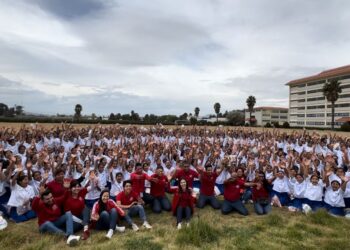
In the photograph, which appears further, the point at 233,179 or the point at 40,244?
the point at 233,179

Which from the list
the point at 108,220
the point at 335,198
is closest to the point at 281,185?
the point at 335,198

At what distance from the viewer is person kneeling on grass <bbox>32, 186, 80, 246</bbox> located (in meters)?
7.14

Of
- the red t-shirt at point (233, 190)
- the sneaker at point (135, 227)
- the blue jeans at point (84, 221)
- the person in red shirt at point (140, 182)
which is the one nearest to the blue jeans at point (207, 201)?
the red t-shirt at point (233, 190)

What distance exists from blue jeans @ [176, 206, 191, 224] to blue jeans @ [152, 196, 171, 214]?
0.97 m

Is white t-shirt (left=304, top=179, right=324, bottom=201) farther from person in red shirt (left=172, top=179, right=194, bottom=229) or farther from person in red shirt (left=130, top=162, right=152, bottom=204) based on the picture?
person in red shirt (left=130, top=162, right=152, bottom=204)

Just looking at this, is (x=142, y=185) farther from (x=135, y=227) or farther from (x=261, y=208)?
(x=261, y=208)

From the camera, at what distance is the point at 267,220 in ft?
27.5

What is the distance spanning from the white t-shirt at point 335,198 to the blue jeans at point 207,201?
128 inches

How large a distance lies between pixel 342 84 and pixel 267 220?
262 ft

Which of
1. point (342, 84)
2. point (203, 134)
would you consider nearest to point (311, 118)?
point (342, 84)

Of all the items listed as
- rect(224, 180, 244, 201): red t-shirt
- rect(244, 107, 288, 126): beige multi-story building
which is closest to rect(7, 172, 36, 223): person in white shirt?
rect(224, 180, 244, 201): red t-shirt

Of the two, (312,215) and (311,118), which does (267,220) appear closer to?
(312,215)

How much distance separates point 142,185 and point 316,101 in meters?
87.3

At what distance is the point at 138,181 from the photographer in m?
9.36
